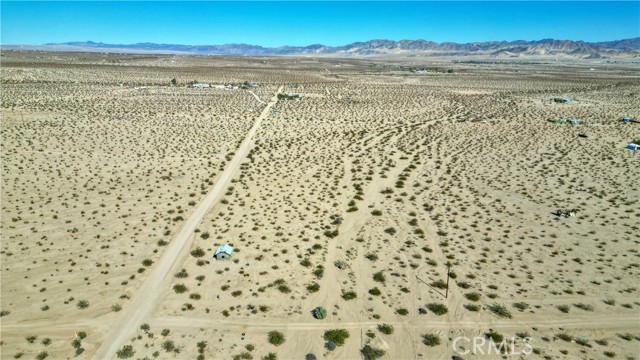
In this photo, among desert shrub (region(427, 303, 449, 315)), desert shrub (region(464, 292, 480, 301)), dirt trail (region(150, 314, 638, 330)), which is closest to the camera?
dirt trail (region(150, 314, 638, 330))

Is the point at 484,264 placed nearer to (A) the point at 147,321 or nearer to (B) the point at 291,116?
(A) the point at 147,321

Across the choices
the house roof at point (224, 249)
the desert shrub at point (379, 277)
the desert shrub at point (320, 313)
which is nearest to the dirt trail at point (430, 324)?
the desert shrub at point (320, 313)

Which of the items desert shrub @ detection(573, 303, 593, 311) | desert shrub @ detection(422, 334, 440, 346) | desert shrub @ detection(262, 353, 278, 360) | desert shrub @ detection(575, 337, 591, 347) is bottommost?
desert shrub @ detection(262, 353, 278, 360)

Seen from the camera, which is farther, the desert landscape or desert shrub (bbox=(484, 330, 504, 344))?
the desert landscape

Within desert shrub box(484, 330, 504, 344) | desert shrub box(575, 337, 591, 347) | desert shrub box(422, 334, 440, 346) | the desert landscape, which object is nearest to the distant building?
the desert landscape

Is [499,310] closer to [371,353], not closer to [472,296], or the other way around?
[472,296]

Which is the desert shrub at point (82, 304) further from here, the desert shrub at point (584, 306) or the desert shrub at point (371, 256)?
the desert shrub at point (584, 306)

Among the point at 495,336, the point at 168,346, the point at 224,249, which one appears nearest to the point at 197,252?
the point at 224,249

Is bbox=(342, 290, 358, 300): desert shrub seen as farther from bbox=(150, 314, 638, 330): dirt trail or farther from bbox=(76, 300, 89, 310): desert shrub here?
bbox=(76, 300, 89, 310): desert shrub
